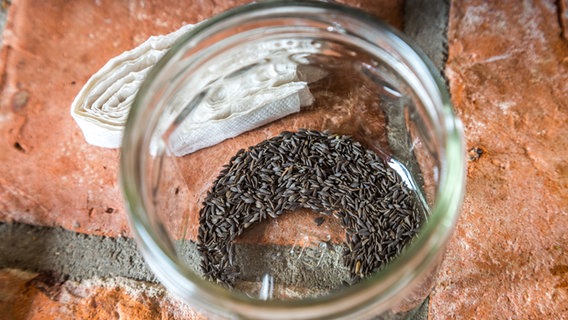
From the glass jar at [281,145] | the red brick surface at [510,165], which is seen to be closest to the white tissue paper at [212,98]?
the glass jar at [281,145]

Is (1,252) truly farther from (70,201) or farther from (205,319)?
(205,319)

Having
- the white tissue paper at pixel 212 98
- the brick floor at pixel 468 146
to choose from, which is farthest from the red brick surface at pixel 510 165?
the white tissue paper at pixel 212 98

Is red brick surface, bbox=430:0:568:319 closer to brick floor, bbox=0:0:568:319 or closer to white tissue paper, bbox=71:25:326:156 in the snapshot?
brick floor, bbox=0:0:568:319

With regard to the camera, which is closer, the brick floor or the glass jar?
the glass jar

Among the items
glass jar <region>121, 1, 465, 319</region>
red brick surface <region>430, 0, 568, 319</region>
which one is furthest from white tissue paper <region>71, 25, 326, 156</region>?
red brick surface <region>430, 0, 568, 319</region>

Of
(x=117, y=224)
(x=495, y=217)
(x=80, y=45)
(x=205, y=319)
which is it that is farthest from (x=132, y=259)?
(x=495, y=217)

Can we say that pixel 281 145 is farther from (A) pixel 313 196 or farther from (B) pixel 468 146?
(B) pixel 468 146

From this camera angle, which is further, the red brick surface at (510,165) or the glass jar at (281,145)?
the red brick surface at (510,165)

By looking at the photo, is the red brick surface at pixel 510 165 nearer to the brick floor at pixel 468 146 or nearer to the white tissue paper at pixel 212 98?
the brick floor at pixel 468 146

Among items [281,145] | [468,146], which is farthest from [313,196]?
[468,146]
